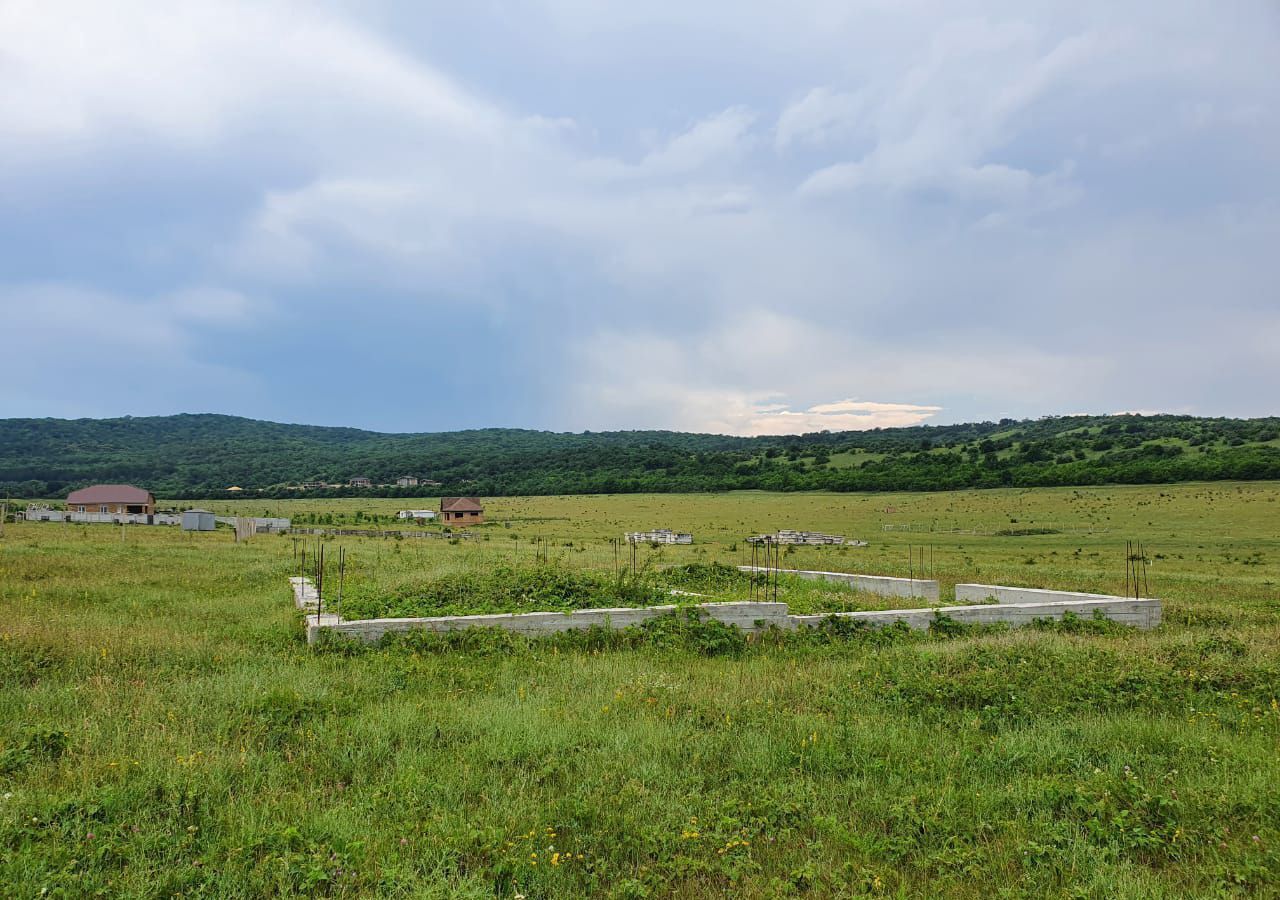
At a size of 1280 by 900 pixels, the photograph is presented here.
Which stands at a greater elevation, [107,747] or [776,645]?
[107,747]

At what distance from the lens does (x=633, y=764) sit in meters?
6.50

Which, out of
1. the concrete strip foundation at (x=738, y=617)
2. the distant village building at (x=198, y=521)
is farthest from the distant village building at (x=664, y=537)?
the concrete strip foundation at (x=738, y=617)

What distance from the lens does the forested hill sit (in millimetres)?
83625

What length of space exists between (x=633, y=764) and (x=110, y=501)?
81435mm

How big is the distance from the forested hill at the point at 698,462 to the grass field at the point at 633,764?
3098 inches

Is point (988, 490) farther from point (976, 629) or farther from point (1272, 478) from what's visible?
point (976, 629)

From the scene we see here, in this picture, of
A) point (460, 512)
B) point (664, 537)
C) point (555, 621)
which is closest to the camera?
point (555, 621)

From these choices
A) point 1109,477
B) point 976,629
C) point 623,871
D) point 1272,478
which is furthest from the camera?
point 1109,477

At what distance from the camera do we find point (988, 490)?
7806cm

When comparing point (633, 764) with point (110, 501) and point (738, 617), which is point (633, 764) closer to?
point (738, 617)

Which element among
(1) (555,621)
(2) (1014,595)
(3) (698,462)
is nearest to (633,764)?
(1) (555,621)

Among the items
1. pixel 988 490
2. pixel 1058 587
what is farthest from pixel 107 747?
pixel 988 490

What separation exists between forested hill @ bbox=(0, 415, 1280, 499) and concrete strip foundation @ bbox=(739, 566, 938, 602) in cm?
6731

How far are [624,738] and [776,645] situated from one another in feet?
19.2
